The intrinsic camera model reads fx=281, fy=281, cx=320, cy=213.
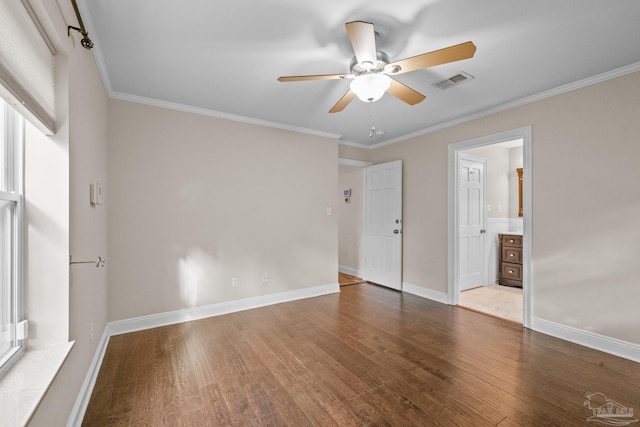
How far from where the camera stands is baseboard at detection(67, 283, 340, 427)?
5.76 feet

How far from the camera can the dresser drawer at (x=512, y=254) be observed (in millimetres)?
4633

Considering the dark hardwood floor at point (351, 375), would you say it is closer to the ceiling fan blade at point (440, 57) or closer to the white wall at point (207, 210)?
the white wall at point (207, 210)

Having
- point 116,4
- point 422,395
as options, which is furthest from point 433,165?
point 116,4

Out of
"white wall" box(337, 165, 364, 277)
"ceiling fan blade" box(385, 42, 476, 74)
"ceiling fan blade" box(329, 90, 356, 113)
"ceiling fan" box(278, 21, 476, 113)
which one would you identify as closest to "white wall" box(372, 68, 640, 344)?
"ceiling fan" box(278, 21, 476, 113)

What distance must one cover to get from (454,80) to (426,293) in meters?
2.83

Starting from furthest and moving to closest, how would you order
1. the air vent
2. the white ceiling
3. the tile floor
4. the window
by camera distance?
the tile floor, the air vent, the white ceiling, the window

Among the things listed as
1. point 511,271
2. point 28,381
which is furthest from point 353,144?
point 28,381

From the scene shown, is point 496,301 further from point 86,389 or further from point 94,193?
point 94,193

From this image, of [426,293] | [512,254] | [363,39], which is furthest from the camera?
[512,254]

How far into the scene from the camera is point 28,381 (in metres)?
1.15

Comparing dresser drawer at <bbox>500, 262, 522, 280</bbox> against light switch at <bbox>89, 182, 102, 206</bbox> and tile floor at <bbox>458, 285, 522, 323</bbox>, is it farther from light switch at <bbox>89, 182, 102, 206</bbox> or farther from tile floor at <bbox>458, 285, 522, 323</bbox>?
light switch at <bbox>89, 182, 102, 206</bbox>

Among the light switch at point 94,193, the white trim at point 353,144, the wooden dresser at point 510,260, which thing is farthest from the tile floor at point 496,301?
the light switch at point 94,193

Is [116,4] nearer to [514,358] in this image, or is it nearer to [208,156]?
[208,156]

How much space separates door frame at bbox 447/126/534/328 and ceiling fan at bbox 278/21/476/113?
5.44 ft
